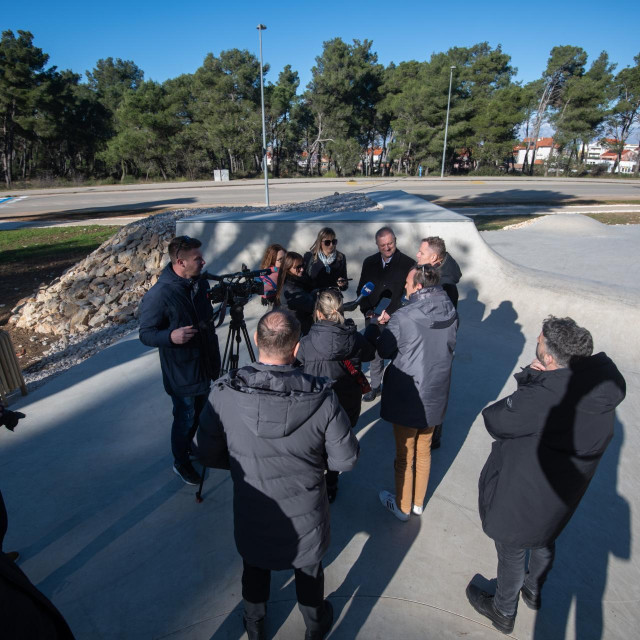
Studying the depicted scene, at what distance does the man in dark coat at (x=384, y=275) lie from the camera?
4.09m

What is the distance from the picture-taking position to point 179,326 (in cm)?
292

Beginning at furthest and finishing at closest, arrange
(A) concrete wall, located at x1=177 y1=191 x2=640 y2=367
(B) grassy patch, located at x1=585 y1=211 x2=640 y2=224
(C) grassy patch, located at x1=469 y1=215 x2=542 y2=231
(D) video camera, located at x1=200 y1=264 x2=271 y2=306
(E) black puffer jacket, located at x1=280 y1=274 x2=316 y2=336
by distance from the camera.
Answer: (B) grassy patch, located at x1=585 y1=211 x2=640 y2=224 < (C) grassy patch, located at x1=469 y1=215 x2=542 y2=231 < (A) concrete wall, located at x1=177 y1=191 x2=640 y2=367 < (E) black puffer jacket, located at x1=280 y1=274 x2=316 y2=336 < (D) video camera, located at x1=200 y1=264 x2=271 y2=306

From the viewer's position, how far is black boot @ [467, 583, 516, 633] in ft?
7.00

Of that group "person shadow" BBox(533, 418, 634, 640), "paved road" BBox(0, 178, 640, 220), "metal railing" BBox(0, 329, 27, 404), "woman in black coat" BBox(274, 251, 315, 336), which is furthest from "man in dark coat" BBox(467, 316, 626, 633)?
"paved road" BBox(0, 178, 640, 220)

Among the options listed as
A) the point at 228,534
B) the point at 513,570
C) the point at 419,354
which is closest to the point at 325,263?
the point at 419,354

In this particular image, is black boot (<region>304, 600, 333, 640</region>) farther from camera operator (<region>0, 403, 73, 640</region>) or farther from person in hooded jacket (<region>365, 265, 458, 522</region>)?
camera operator (<region>0, 403, 73, 640</region>)

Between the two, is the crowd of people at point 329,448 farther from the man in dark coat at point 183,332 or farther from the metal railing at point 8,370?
the metal railing at point 8,370

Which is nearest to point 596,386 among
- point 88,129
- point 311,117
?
point 311,117

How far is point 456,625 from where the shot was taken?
7.15 ft

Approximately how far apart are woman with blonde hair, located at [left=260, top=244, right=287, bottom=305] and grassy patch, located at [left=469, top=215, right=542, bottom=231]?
10.9 metres

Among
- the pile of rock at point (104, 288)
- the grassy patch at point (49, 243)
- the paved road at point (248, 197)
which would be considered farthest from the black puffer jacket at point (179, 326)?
the paved road at point (248, 197)

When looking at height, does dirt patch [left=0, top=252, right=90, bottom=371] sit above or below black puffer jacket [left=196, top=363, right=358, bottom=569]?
below

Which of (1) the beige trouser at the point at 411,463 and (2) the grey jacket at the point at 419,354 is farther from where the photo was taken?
(1) the beige trouser at the point at 411,463

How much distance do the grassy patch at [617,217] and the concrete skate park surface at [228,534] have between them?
11.9 metres
